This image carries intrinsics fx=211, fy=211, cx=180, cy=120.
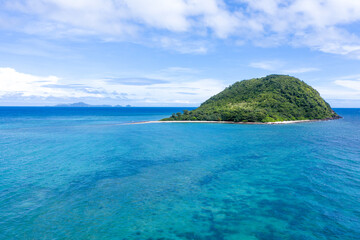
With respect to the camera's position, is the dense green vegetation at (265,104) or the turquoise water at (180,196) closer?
the turquoise water at (180,196)

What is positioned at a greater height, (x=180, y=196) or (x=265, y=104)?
(x=265, y=104)

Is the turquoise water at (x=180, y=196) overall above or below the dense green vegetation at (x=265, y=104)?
below

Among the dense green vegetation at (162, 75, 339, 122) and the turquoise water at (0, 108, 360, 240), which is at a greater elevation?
the dense green vegetation at (162, 75, 339, 122)

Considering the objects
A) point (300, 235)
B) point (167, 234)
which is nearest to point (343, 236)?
point (300, 235)

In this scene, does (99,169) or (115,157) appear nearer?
(99,169)

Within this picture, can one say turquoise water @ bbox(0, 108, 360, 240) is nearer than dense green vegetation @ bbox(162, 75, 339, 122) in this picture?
Yes

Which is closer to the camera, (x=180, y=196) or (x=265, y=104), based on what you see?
(x=180, y=196)

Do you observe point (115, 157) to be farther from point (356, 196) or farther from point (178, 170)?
point (356, 196)

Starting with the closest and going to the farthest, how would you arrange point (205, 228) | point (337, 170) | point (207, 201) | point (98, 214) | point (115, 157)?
point (205, 228)
point (98, 214)
point (207, 201)
point (337, 170)
point (115, 157)
